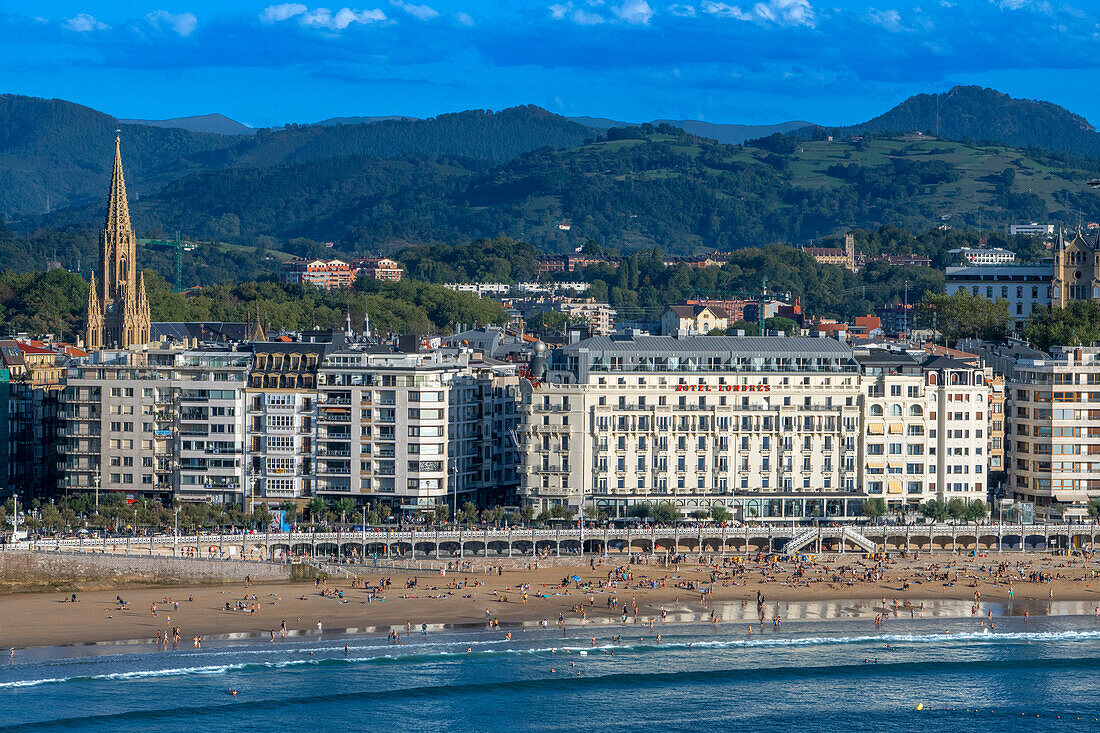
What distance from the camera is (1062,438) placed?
10450 centimetres

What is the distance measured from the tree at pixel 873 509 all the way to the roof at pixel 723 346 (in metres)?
8.30

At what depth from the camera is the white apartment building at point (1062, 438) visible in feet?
342

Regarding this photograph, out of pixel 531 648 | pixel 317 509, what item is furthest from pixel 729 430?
pixel 531 648

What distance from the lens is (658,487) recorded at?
10031cm

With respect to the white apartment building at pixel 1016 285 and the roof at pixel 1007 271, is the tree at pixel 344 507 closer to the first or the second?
the white apartment building at pixel 1016 285

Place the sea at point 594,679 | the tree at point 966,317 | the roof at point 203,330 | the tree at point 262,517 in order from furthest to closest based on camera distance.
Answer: the roof at point 203,330, the tree at point 966,317, the tree at point 262,517, the sea at point 594,679

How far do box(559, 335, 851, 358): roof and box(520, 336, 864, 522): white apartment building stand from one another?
0.17 metres

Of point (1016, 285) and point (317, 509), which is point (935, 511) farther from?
point (1016, 285)

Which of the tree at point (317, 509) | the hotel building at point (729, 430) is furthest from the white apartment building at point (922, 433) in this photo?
the tree at point (317, 509)

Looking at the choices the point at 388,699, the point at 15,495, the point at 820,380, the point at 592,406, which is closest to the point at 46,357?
the point at 15,495

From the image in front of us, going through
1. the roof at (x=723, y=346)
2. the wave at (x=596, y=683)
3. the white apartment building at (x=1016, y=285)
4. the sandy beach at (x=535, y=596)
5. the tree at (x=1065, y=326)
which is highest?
the white apartment building at (x=1016, y=285)

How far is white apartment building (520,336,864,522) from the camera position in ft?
327

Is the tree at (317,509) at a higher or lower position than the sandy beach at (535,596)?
higher

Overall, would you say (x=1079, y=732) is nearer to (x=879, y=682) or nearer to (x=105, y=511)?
(x=879, y=682)
